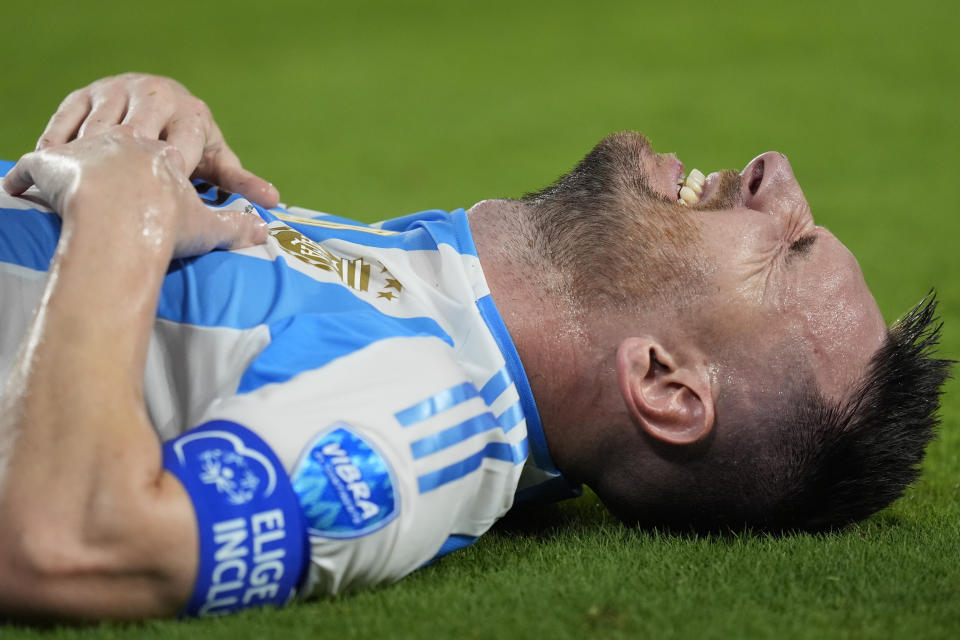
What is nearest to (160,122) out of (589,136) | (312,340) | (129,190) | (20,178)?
(20,178)

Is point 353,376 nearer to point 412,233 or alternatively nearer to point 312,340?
point 312,340

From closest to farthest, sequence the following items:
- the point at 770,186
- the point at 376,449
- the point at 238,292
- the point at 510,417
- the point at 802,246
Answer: the point at 376,449
the point at 238,292
the point at 510,417
the point at 802,246
the point at 770,186

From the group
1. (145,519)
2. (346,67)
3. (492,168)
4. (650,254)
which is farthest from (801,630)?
(346,67)

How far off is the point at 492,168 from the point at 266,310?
357cm

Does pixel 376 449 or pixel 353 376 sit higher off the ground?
pixel 353 376

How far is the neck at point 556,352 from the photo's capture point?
2.03 m

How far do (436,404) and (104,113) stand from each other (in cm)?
105

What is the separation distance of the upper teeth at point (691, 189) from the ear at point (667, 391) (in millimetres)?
381

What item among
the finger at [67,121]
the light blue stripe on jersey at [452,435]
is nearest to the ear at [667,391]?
the light blue stripe on jersey at [452,435]

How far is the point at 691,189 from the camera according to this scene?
231 cm

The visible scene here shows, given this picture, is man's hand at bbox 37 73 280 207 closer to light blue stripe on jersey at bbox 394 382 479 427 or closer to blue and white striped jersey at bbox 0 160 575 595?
blue and white striped jersey at bbox 0 160 575 595

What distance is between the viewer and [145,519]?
1.45 meters

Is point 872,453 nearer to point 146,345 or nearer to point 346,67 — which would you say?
point 146,345

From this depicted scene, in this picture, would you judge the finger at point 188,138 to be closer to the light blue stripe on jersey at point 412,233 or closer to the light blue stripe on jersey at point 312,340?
the light blue stripe on jersey at point 412,233
